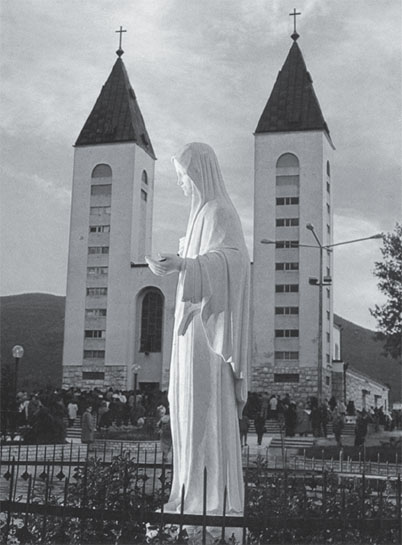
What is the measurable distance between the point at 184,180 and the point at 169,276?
1674 inches

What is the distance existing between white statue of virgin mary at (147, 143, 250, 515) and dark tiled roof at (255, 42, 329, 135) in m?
45.4

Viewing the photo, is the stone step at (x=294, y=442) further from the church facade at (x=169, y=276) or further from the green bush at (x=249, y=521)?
the church facade at (x=169, y=276)

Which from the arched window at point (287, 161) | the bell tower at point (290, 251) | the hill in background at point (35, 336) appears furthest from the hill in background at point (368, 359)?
the arched window at point (287, 161)

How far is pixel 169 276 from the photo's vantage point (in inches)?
1900

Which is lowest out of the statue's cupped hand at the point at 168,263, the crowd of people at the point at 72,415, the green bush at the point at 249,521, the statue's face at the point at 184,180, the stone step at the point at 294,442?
the stone step at the point at 294,442

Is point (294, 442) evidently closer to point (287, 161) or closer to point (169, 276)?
point (169, 276)

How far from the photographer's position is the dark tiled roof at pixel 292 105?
163ft

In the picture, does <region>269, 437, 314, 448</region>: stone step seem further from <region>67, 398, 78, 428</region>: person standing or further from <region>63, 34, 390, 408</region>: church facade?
<region>63, 34, 390, 408</region>: church facade

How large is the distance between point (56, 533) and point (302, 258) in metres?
43.8

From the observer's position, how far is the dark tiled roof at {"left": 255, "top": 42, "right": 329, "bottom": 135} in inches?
1959

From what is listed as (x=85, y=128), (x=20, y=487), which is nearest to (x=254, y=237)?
(x=85, y=128)

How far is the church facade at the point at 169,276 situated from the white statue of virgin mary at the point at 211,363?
4183cm

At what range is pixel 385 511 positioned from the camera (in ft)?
16.4

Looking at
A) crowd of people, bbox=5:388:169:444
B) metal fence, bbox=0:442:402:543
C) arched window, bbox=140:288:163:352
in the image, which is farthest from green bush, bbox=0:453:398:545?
arched window, bbox=140:288:163:352
